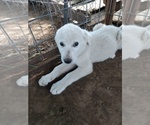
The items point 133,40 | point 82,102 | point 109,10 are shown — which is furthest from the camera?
point 109,10

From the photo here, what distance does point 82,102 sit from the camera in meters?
1.21

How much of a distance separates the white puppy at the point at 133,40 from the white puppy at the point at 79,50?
54 millimetres

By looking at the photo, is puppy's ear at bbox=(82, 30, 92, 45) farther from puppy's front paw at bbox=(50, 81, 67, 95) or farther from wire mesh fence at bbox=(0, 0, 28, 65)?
wire mesh fence at bbox=(0, 0, 28, 65)

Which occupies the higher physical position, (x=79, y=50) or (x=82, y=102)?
(x=79, y=50)

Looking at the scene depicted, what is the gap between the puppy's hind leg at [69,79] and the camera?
4.00 ft

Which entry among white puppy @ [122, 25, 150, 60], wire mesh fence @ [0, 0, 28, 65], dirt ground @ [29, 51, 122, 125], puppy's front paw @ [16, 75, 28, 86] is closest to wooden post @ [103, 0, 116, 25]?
white puppy @ [122, 25, 150, 60]

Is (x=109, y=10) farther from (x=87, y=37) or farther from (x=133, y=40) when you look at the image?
(x=87, y=37)

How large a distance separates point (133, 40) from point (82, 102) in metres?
0.60

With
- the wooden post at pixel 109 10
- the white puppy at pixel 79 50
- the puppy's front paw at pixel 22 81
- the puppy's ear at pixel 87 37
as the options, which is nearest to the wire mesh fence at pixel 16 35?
the puppy's front paw at pixel 22 81

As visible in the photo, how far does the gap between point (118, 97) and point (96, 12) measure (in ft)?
3.15

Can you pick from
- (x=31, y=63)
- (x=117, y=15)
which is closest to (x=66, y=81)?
(x=31, y=63)

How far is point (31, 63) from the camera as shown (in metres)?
1.42

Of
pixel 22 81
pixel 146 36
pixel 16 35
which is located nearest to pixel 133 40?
pixel 146 36

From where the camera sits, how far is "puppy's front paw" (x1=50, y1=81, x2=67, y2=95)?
3.99ft
